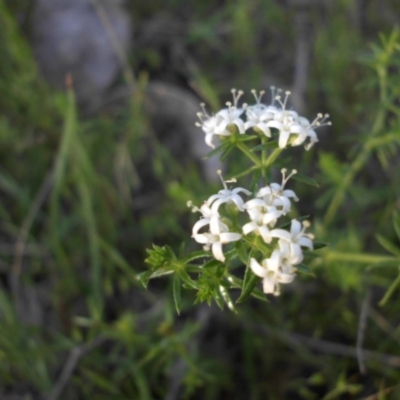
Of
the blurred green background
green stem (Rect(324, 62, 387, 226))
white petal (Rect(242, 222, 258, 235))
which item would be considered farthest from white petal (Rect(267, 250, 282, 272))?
green stem (Rect(324, 62, 387, 226))

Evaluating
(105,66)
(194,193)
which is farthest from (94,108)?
(194,193)

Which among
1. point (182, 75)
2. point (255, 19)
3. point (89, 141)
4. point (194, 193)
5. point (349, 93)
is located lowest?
point (194, 193)

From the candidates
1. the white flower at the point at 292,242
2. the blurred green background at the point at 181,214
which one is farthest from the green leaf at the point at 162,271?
the blurred green background at the point at 181,214

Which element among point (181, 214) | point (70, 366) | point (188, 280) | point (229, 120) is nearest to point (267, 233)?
point (188, 280)

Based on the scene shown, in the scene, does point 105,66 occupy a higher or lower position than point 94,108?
higher

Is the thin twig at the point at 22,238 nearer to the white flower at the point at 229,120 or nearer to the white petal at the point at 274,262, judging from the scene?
the white flower at the point at 229,120

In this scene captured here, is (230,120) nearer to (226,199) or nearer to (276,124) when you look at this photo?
(276,124)

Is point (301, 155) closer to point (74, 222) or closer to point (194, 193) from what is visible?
point (194, 193)
